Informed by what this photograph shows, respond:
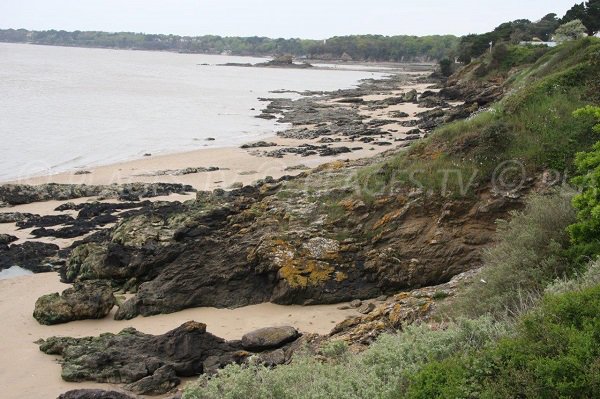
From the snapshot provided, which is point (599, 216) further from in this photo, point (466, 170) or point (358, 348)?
point (466, 170)

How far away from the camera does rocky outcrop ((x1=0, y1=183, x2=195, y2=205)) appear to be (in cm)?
2191

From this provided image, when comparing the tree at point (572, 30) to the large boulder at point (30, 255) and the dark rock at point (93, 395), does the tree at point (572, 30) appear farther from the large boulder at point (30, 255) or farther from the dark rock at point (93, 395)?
the dark rock at point (93, 395)

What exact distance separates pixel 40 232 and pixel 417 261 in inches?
479

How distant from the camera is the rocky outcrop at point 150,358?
28.9 ft

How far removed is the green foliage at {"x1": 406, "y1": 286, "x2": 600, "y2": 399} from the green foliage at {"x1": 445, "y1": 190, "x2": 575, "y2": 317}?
5.92 feet

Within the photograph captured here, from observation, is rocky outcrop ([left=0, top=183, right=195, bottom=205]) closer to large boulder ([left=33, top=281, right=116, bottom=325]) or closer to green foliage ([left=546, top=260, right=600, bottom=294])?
large boulder ([left=33, top=281, right=116, bottom=325])

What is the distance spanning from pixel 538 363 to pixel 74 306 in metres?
9.57

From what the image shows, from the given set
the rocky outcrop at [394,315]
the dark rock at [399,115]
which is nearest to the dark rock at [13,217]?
the rocky outcrop at [394,315]

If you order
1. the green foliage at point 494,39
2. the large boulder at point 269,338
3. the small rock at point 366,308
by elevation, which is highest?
the green foliage at point 494,39

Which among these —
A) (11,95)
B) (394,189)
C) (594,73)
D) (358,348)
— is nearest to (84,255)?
(394,189)

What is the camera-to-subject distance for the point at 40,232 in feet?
58.5

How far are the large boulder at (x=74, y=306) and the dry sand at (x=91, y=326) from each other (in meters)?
0.15

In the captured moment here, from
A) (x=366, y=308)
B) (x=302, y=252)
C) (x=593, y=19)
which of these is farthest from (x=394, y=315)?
(x=593, y=19)

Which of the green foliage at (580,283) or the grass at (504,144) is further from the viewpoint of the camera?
the grass at (504,144)
